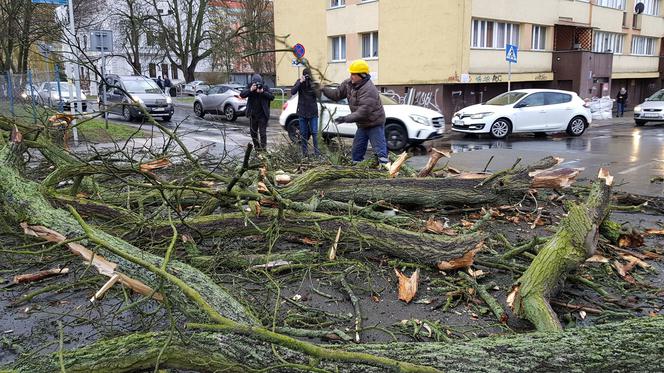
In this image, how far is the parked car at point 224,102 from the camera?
21016 millimetres

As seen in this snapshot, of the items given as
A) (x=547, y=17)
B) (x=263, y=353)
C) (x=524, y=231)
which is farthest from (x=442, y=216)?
(x=547, y=17)

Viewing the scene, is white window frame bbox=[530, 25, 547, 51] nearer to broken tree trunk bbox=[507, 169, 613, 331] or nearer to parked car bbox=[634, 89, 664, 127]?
parked car bbox=[634, 89, 664, 127]

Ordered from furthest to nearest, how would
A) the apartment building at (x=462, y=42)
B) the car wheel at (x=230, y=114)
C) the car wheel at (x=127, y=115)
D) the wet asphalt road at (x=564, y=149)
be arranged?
the apartment building at (x=462, y=42) → the car wheel at (x=230, y=114) → the car wheel at (x=127, y=115) → the wet asphalt road at (x=564, y=149)

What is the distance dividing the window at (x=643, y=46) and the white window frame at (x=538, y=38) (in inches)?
439

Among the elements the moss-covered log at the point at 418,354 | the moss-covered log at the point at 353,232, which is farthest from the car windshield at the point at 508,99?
the moss-covered log at the point at 418,354

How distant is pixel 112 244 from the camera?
335cm

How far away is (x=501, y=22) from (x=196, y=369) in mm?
23258

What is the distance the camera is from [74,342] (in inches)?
129

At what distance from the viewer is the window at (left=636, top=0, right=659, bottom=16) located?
1302 inches

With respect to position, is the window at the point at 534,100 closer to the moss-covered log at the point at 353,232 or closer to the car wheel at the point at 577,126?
the car wheel at the point at 577,126

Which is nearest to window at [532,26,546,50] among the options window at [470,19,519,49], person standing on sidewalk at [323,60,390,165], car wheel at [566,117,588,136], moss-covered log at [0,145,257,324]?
window at [470,19,519,49]

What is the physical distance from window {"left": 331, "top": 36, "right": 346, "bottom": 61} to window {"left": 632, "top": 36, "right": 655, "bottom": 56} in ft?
62.6

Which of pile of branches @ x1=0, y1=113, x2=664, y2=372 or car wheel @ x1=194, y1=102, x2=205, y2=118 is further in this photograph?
car wheel @ x1=194, y1=102, x2=205, y2=118

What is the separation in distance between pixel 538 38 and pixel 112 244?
25587 millimetres
